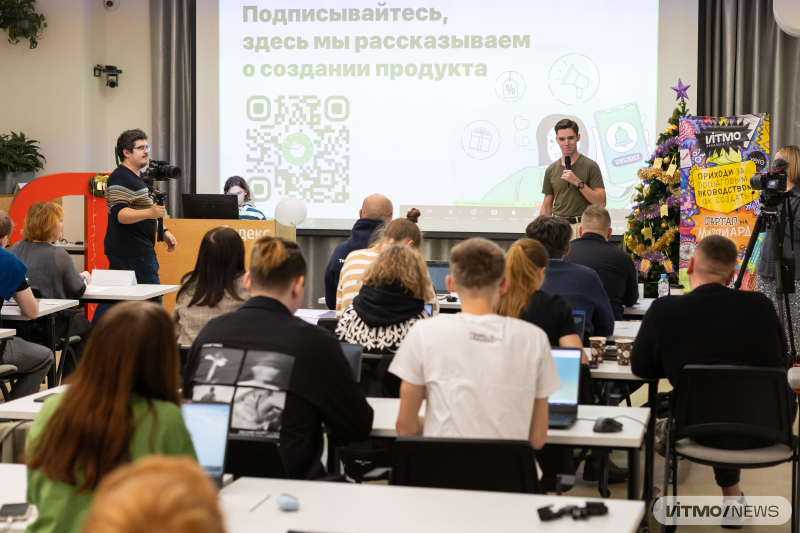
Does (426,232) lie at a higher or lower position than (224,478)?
higher

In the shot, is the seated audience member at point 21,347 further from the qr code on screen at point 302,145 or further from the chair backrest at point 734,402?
the qr code on screen at point 302,145

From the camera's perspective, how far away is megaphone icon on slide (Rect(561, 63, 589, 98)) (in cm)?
732

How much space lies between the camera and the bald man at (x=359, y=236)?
4809mm

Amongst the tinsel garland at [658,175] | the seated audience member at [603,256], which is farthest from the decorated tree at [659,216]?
the seated audience member at [603,256]

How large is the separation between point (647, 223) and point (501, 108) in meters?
1.83

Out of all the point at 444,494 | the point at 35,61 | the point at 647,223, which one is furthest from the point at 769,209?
the point at 35,61

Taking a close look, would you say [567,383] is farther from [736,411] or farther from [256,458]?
[256,458]

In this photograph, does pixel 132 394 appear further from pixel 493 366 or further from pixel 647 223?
pixel 647 223

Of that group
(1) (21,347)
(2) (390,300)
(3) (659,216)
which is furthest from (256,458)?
(3) (659,216)

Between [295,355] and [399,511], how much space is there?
560mm

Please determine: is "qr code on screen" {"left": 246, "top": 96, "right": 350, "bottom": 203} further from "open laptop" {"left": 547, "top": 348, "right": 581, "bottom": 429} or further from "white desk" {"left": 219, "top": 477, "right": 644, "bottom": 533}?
"white desk" {"left": 219, "top": 477, "right": 644, "bottom": 533}

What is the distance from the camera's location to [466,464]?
1893 millimetres

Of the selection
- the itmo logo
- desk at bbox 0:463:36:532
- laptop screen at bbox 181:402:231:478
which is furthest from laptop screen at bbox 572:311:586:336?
desk at bbox 0:463:36:532

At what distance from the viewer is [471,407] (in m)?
2.01
